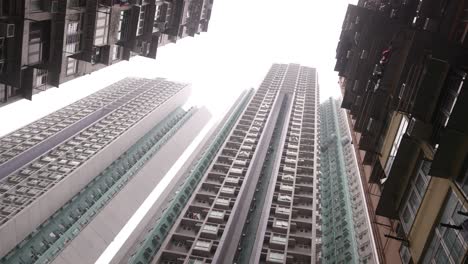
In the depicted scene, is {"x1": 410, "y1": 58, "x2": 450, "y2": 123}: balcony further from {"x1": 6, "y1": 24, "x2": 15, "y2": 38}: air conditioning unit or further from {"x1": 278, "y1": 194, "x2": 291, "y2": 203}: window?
{"x1": 278, "y1": 194, "x2": 291, "y2": 203}: window

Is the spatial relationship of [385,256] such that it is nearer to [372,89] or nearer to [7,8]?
[372,89]

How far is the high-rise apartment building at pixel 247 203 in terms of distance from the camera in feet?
188

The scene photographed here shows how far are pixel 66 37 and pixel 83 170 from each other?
66960 millimetres

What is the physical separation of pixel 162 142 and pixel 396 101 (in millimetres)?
121765

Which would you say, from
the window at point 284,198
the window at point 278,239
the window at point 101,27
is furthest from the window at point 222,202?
the window at point 101,27

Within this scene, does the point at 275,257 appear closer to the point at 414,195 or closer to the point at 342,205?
the point at 342,205

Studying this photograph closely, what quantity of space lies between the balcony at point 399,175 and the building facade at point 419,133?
41 millimetres

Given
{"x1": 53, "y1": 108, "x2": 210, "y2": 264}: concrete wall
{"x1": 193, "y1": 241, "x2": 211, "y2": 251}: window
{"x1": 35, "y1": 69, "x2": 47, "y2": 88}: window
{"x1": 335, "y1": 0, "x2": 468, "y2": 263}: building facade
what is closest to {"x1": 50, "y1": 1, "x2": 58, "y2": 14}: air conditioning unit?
{"x1": 35, "y1": 69, "x2": 47, "y2": 88}: window

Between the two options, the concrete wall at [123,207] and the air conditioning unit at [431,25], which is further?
the concrete wall at [123,207]

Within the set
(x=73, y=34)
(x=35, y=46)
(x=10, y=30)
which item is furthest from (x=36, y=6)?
(x=73, y=34)

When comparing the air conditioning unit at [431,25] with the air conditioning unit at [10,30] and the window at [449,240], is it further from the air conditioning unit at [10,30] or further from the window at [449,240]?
the air conditioning unit at [10,30]

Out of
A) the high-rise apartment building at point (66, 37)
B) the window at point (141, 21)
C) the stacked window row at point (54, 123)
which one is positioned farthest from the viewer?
the stacked window row at point (54, 123)

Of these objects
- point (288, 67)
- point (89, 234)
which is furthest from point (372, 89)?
point (288, 67)

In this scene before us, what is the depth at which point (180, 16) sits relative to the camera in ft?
147
